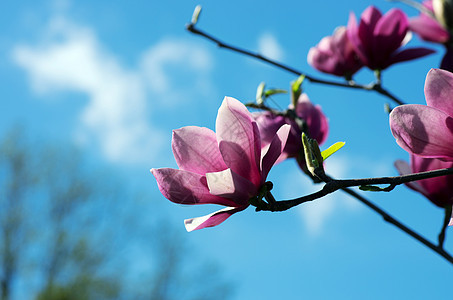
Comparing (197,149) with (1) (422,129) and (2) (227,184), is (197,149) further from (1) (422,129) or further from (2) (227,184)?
(1) (422,129)

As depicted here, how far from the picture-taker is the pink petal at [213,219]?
1.37 ft

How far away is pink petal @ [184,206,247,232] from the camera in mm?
417

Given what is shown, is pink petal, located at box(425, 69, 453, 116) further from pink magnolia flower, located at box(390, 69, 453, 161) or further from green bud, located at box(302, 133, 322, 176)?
green bud, located at box(302, 133, 322, 176)

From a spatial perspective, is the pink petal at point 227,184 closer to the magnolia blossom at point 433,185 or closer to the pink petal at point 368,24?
the magnolia blossom at point 433,185

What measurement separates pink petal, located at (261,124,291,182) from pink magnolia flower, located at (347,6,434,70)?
336mm

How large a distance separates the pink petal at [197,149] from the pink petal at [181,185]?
12 mm

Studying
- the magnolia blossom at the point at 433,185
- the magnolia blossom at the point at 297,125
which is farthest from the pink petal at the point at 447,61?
the magnolia blossom at the point at 297,125

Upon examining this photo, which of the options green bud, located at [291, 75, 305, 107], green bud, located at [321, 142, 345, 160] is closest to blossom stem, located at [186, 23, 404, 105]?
green bud, located at [291, 75, 305, 107]

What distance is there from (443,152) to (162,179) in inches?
9.5

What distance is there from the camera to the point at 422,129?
15.5 inches

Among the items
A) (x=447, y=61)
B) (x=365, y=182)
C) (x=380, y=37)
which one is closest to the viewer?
(x=365, y=182)

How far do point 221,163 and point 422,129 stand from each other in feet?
0.56

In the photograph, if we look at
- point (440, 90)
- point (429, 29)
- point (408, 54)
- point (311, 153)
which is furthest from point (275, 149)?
point (429, 29)

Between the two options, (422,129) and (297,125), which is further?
(297,125)
